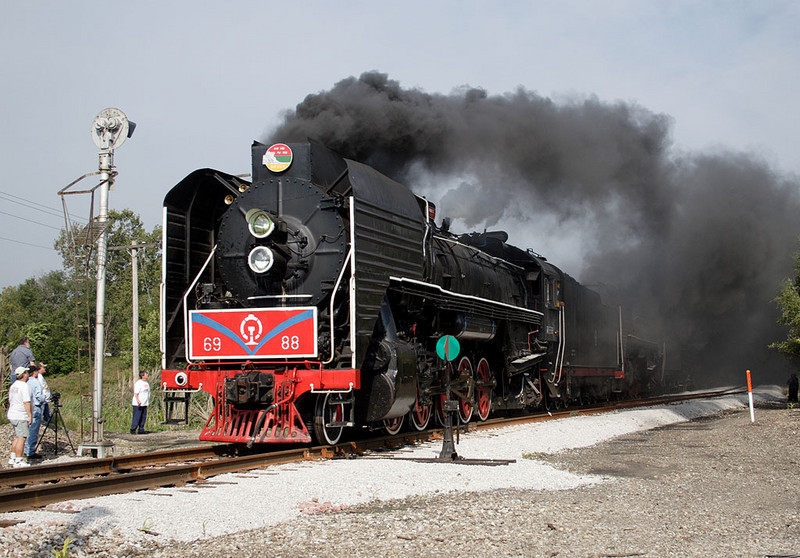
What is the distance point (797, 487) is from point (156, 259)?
49.9 metres

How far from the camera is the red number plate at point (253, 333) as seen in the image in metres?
8.90

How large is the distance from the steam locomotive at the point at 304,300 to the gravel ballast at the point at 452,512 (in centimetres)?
106

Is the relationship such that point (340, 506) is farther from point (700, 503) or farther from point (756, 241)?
point (756, 241)

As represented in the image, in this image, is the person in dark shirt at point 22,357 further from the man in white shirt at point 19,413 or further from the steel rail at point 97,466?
the steel rail at point 97,466

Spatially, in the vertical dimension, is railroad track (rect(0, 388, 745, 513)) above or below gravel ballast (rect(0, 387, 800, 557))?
above

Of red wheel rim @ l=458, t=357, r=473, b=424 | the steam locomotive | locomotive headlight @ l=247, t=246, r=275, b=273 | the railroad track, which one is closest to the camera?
the railroad track

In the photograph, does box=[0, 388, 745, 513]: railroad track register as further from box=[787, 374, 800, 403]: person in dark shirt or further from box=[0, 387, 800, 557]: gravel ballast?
box=[787, 374, 800, 403]: person in dark shirt

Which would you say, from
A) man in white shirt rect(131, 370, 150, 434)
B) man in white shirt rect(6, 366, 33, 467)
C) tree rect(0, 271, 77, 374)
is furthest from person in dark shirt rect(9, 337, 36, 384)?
tree rect(0, 271, 77, 374)

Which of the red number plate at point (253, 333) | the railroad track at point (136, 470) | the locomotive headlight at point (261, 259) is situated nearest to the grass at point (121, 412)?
the red number plate at point (253, 333)

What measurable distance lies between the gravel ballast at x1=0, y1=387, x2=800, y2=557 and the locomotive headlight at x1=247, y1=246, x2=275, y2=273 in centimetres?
250

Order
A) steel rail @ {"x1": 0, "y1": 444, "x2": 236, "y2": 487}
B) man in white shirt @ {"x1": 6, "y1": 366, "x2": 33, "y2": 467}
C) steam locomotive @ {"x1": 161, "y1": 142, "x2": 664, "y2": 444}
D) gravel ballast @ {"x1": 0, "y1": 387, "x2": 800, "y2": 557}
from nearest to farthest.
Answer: gravel ballast @ {"x1": 0, "y1": 387, "x2": 800, "y2": 557} < steel rail @ {"x1": 0, "y1": 444, "x2": 236, "y2": 487} < steam locomotive @ {"x1": 161, "y1": 142, "x2": 664, "y2": 444} < man in white shirt @ {"x1": 6, "y1": 366, "x2": 33, "y2": 467}

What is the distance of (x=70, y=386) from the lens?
4275cm

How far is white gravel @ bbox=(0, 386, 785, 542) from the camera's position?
5.20 metres

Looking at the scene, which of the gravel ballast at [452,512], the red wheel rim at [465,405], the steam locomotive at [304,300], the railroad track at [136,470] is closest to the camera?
the gravel ballast at [452,512]
